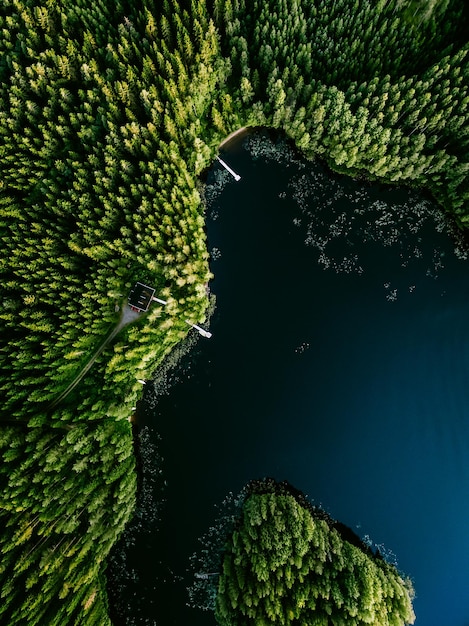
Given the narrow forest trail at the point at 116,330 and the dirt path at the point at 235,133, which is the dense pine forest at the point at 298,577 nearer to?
the narrow forest trail at the point at 116,330

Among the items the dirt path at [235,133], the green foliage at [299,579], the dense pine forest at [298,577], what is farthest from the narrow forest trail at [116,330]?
the green foliage at [299,579]

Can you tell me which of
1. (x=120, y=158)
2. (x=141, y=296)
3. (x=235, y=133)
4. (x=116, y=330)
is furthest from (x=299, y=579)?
(x=235, y=133)

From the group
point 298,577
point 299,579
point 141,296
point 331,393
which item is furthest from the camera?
point 331,393

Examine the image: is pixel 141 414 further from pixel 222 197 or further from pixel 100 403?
pixel 222 197

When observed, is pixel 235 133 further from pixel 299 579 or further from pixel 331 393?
pixel 299 579

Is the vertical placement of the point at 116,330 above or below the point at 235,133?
below

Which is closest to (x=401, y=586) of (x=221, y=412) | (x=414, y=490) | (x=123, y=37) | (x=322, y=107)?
(x=414, y=490)

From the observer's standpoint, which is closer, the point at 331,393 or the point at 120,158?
the point at 120,158
